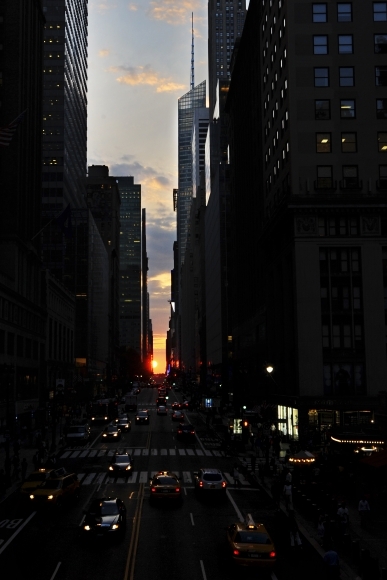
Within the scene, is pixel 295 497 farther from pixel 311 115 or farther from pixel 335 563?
pixel 311 115

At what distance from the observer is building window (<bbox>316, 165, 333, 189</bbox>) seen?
213ft

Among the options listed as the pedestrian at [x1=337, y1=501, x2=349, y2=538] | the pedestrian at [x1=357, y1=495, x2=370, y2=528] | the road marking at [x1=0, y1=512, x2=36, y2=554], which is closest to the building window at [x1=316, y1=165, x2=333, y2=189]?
the pedestrian at [x1=357, y1=495, x2=370, y2=528]

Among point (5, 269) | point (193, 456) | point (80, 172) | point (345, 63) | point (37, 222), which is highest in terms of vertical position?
point (80, 172)

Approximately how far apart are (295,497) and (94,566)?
1530 cm

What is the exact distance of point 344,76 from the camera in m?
66.8

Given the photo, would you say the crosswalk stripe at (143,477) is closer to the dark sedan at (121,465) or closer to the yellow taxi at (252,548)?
the dark sedan at (121,465)

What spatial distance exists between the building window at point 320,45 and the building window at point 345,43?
1.40 m

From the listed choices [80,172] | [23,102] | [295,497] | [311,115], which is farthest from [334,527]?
[80,172]

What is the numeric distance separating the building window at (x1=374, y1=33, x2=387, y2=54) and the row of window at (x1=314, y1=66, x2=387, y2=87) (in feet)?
5.63

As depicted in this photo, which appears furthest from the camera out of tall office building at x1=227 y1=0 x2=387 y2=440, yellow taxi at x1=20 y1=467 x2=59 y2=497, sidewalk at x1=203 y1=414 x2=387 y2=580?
tall office building at x1=227 y1=0 x2=387 y2=440

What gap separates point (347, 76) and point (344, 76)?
0.32 metres

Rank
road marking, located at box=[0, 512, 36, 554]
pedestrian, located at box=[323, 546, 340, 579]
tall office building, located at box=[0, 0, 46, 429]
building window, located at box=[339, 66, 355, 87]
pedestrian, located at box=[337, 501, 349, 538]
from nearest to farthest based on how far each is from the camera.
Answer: pedestrian, located at box=[323, 546, 340, 579]
road marking, located at box=[0, 512, 36, 554]
pedestrian, located at box=[337, 501, 349, 538]
building window, located at box=[339, 66, 355, 87]
tall office building, located at box=[0, 0, 46, 429]

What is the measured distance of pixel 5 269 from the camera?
76500mm

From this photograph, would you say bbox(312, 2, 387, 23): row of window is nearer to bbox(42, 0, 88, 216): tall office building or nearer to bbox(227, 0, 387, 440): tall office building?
bbox(227, 0, 387, 440): tall office building
